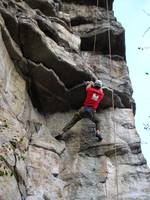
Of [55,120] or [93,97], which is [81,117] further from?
[55,120]

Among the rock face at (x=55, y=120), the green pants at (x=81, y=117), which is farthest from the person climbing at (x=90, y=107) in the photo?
the rock face at (x=55, y=120)

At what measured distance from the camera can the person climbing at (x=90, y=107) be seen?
13.8m

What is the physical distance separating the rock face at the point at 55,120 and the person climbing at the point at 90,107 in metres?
0.34

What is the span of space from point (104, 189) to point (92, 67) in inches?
202

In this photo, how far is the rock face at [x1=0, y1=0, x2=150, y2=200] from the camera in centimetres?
1190

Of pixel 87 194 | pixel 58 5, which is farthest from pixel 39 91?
pixel 58 5

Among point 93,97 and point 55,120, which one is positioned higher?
point 93,97

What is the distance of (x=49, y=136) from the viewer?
13.6 m

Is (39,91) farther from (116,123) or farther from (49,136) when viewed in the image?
(116,123)

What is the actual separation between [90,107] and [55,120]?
131 centimetres

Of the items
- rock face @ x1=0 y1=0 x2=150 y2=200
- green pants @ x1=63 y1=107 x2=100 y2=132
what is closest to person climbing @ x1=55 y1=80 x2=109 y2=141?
green pants @ x1=63 y1=107 x2=100 y2=132

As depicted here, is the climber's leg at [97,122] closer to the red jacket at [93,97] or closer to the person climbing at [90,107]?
the person climbing at [90,107]

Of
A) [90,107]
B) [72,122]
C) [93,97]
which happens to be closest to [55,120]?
[72,122]

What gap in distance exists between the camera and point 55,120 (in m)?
14.6
